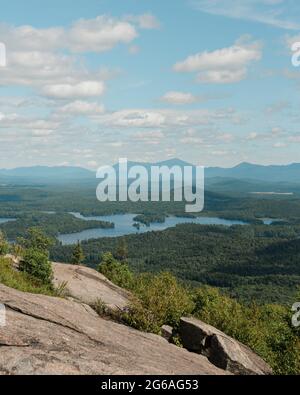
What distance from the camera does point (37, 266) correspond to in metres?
36.7

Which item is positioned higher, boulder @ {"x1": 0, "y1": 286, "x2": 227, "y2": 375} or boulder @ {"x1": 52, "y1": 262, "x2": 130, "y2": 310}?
boulder @ {"x1": 0, "y1": 286, "x2": 227, "y2": 375}

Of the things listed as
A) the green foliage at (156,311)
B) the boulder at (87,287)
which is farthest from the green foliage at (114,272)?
the green foliage at (156,311)

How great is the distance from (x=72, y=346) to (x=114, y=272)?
Result: 57.5 m

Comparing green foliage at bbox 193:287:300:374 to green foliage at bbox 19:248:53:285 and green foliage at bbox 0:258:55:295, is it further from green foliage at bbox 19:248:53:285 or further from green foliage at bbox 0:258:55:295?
green foliage at bbox 0:258:55:295

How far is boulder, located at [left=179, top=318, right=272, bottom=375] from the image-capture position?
2560 centimetres

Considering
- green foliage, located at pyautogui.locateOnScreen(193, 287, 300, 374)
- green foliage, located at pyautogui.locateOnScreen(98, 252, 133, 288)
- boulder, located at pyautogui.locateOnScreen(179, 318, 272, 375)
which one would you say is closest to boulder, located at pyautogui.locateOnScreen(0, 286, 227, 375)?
boulder, located at pyautogui.locateOnScreen(179, 318, 272, 375)

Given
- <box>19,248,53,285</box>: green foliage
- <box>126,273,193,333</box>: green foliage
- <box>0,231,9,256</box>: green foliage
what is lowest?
<box>126,273,193,333</box>: green foliage

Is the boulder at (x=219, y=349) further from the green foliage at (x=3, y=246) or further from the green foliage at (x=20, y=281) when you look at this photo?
the green foliage at (x=3, y=246)

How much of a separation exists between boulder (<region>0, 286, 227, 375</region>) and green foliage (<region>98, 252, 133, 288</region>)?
4279 centimetres

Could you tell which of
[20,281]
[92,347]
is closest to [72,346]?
[92,347]

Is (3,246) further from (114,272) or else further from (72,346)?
(114,272)

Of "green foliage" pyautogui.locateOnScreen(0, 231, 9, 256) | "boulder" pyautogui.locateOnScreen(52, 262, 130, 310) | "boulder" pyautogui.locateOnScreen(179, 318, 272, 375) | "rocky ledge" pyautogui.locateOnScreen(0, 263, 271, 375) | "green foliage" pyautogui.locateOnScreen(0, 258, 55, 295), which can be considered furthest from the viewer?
"green foliage" pyautogui.locateOnScreen(0, 231, 9, 256)
